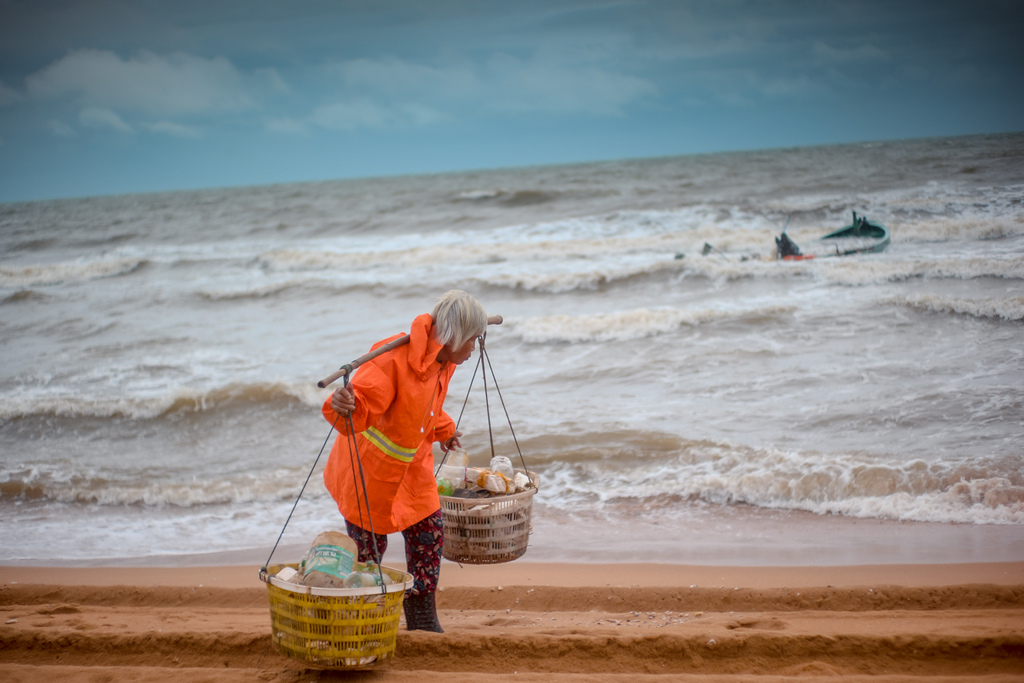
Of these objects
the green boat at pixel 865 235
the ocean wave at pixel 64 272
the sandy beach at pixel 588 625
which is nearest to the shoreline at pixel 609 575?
the sandy beach at pixel 588 625

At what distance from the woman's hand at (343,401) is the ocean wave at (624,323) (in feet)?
25.1

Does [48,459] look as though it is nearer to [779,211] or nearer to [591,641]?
[591,641]

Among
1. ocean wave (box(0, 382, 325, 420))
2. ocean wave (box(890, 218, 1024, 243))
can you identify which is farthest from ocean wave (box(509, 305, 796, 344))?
ocean wave (box(890, 218, 1024, 243))

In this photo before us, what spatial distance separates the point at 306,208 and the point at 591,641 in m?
33.9

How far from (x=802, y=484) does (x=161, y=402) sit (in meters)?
6.54

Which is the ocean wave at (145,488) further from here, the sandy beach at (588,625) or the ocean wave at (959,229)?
the ocean wave at (959,229)

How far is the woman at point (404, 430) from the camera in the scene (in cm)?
253

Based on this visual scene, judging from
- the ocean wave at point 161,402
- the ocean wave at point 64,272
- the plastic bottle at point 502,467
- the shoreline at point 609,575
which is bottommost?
the shoreline at point 609,575

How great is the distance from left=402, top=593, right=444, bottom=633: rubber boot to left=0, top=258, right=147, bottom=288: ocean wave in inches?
787

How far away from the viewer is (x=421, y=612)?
3.02m

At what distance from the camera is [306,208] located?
1352 inches

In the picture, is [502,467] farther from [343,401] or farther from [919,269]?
[919,269]

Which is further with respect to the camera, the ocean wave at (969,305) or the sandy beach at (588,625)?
the ocean wave at (969,305)

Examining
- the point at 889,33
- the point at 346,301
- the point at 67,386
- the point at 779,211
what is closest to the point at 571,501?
the point at 67,386
